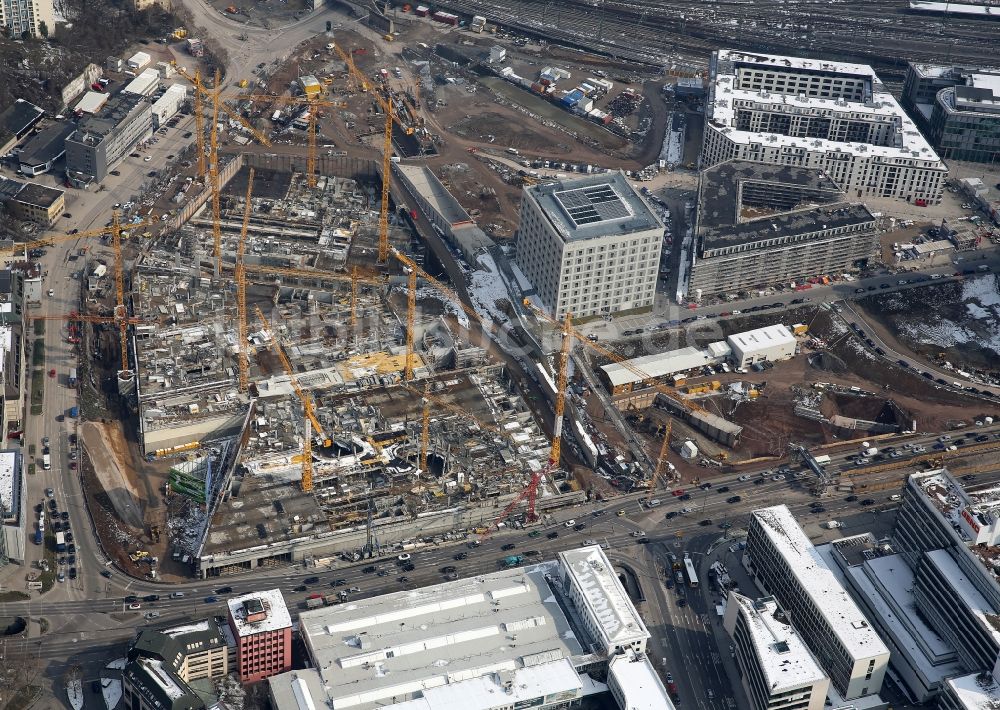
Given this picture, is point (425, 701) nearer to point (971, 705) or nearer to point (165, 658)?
point (165, 658)

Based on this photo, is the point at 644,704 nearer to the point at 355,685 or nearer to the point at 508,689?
the point at 508,689

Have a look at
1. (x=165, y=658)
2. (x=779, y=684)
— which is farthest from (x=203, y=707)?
(x=779, y=684)

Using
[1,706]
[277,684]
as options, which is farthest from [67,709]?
[277,684]

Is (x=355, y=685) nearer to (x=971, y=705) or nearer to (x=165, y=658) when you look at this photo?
(x=165, y=658)

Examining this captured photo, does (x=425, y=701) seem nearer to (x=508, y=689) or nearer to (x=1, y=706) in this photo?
(x=508, y=689)

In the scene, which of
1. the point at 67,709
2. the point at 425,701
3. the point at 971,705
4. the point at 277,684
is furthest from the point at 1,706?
the point at 971,705

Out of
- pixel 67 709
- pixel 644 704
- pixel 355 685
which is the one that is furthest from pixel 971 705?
pixel 67 709
